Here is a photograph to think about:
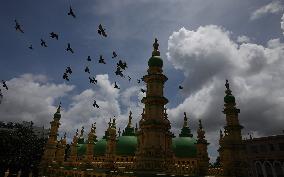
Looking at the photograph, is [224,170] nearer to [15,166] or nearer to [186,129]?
[186,129]

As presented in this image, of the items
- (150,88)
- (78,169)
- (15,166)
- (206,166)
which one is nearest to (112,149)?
(78,169)

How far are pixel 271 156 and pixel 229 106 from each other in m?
27.2

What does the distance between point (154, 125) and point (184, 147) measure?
15217mm

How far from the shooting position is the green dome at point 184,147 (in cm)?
3681

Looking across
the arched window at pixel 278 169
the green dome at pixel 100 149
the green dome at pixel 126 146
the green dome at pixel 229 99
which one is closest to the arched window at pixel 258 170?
the arched window at pixel 278 169

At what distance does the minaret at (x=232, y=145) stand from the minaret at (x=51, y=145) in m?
28.2

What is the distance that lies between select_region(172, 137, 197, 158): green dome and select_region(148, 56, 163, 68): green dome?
51.1ft

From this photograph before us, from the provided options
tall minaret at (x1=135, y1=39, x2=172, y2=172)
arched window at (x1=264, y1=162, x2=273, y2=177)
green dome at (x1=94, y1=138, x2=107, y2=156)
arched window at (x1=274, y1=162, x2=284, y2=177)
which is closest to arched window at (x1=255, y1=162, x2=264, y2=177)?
arched window at (x1=264, y1=162, x2=273, y2=177)

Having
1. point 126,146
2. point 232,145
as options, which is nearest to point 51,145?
point 126,146

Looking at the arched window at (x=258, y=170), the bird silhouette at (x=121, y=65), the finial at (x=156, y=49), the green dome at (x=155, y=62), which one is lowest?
→ the arched window at (x=258, y=170)

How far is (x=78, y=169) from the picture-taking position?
100 feet

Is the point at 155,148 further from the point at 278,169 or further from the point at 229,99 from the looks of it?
the point at 278,169

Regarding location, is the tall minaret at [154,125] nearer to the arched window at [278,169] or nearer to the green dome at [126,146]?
the green dome at [126,146]

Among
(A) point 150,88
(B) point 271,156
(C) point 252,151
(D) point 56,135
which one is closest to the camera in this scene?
(A) point 150,88
